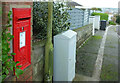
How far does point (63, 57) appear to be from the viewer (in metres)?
4.13

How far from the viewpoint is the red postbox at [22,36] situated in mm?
2684

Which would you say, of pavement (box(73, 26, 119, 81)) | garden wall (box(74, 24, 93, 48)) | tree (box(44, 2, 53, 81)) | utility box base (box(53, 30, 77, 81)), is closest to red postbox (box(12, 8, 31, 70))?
tree (box(44, 2, 53, 81))

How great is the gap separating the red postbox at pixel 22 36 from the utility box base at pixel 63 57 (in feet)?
3.46

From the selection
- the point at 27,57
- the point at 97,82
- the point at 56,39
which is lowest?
the point at 97,82

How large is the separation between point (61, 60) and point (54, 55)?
0.23m

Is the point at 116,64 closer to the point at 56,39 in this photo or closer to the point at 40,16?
the point at 56,39

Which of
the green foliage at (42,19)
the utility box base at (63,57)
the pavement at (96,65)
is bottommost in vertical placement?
the pavement at (96,65)

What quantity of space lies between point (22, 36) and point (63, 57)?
1.51 metres

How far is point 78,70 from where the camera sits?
5309 millimetres

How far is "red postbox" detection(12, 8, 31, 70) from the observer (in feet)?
8.80

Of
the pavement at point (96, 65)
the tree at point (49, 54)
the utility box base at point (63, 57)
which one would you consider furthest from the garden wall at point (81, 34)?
the tree at point (49, 54)

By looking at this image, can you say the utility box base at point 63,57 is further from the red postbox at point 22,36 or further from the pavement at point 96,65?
the red postbox at point 22,36

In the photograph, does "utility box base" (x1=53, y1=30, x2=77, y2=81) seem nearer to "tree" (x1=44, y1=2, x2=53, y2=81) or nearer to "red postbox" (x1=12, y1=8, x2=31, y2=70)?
"tree" (x1=44, y1=2, x2=53, y2=81)

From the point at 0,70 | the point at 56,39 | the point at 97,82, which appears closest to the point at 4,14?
the point at 0,70
